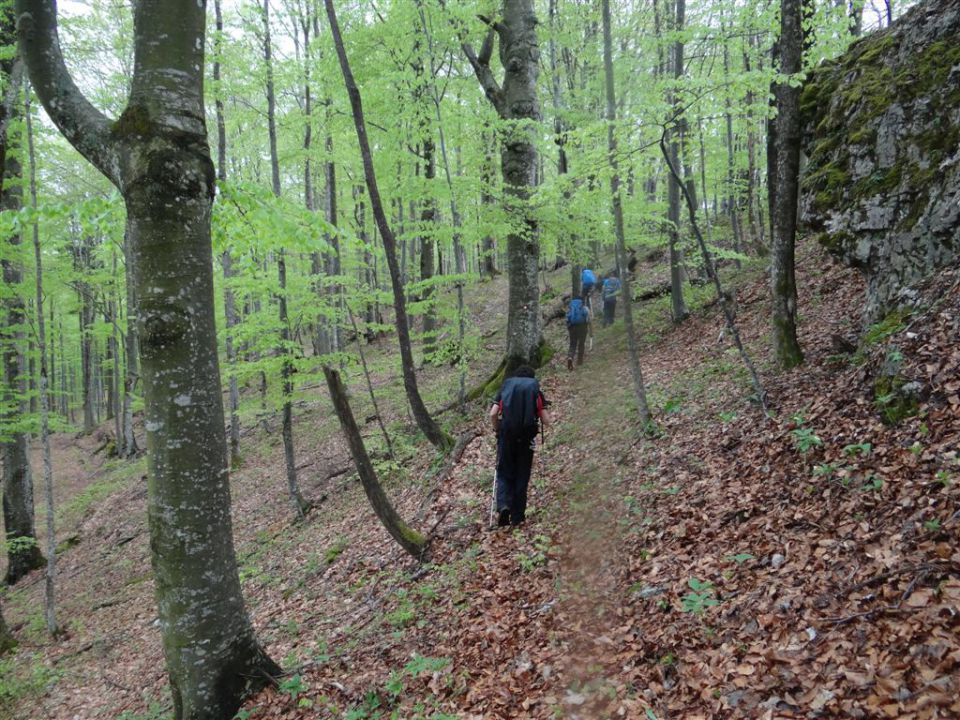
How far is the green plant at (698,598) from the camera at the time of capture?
3.99 metres

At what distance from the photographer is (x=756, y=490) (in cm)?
518

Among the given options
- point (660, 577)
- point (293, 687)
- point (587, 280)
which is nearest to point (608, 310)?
point (587, 280)

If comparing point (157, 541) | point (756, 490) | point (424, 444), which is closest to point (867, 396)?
point (756, 490)

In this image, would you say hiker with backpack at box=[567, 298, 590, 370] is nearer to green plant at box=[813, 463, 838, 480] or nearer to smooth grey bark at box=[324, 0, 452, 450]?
smooth grey bark at box=[324, 0, 452, 450]

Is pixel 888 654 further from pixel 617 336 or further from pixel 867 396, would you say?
pixel 617 336

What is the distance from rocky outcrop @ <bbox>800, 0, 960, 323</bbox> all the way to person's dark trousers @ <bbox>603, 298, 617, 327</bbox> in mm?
9436

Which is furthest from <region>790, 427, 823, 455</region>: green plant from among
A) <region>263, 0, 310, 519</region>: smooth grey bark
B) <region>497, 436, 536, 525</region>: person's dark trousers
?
<region>263, 0, 310, 519</region>: smooth grey bark

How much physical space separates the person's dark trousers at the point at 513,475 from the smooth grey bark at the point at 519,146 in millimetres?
5110

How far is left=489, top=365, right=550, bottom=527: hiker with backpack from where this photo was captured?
21.8 feet

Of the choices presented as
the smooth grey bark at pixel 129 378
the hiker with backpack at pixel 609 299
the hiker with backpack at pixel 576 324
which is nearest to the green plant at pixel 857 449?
the hiker with backpack at pixel 576 324

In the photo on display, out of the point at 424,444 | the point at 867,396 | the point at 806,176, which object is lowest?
the point at 424,444

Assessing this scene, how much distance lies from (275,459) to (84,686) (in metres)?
8.80

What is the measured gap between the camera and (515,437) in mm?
6680

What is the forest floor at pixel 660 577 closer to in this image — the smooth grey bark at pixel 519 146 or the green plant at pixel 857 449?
the green plant at pixel 857 449
